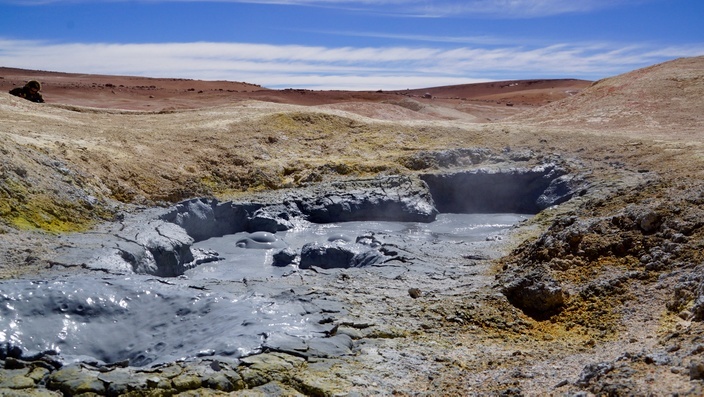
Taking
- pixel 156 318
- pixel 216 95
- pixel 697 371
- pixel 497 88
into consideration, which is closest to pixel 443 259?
pixel 156 318

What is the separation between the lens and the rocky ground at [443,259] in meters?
5.13

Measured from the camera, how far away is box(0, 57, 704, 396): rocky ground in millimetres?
5133

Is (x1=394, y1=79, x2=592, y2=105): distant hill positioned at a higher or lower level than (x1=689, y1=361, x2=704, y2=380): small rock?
higher

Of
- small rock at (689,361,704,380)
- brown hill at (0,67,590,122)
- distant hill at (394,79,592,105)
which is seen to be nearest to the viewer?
small rock at (689,361,704,380)

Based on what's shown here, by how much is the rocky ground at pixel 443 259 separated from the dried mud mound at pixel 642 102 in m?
0.13

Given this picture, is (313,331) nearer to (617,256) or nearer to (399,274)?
(399,274)

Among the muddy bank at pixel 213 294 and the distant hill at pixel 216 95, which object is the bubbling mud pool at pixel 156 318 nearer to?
the muddy bank at pixel 213 294

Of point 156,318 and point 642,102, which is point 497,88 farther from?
point 156,318

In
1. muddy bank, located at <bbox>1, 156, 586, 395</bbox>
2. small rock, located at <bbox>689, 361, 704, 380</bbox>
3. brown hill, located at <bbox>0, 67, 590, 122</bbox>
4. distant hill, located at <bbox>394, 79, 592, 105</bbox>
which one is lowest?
muddy bank, located at <bbox>1, 156, 586, 395</bbox>

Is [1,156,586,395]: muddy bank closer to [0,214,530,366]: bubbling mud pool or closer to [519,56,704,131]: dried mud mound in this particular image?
[0,214,530,366]: bubbling mud pool

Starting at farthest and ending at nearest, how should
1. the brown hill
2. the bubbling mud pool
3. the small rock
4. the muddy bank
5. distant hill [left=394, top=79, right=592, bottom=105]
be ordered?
distant hill [left=394, top=79, right=592, bottom=105]
the brown hill
the bubbling mud pool
the muddy bank
the small rock

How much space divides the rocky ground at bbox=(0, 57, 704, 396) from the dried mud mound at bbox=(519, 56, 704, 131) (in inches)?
5.2

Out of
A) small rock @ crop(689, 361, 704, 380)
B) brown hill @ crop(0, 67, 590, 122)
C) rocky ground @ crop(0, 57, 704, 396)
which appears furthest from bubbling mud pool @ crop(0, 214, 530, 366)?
brown hill @ crop(0, 67, 590, 122)

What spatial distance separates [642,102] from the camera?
18.8m
